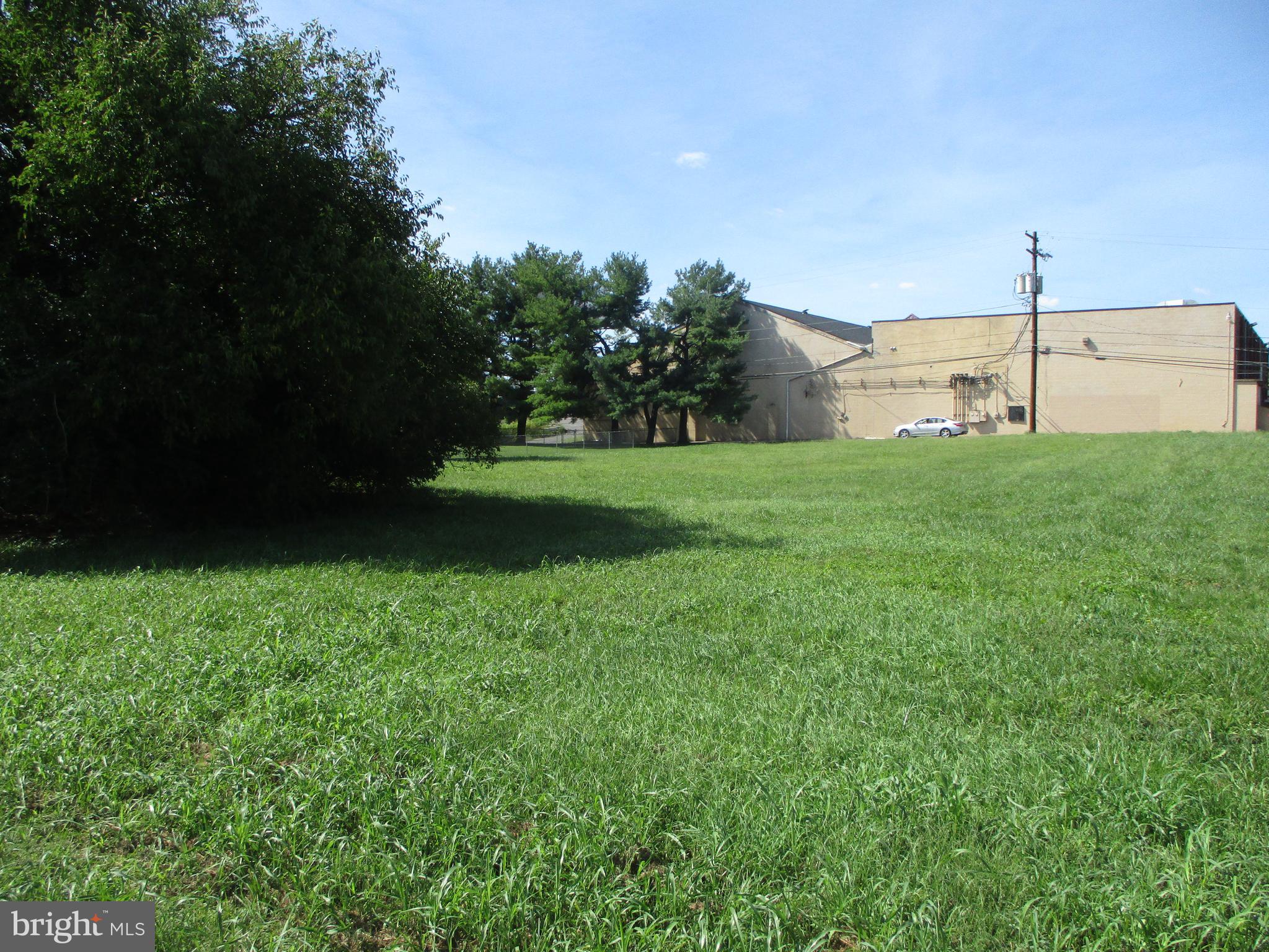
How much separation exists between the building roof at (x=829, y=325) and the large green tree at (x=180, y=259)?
149 feet

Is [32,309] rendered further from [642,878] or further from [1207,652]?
[1207,652]

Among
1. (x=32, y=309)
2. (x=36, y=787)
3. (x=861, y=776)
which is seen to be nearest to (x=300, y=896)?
(x=36, y=787)

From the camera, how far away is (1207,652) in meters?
4.77

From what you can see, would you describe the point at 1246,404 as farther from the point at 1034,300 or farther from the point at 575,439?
the point at 575,439

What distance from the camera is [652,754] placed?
346 centimetres

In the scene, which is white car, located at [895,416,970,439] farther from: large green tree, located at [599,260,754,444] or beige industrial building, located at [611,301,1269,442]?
large green tree, located at [599,260,754,444]

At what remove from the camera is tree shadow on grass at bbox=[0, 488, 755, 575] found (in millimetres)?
8430

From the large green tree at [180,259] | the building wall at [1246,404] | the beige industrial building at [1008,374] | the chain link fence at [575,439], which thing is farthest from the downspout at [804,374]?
the large green tree at [180,259]

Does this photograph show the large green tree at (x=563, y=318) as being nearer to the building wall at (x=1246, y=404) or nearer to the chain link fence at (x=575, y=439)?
the chain link fence at (x=575, y=439)

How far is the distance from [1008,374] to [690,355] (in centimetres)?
1932

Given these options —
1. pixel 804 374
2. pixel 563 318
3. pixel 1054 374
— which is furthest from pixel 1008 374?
pixel 563 318

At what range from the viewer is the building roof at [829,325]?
175 feet

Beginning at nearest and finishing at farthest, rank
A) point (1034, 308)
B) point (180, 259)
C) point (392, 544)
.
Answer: point (180, 259)
point (392, 544)
point (1034, 308)

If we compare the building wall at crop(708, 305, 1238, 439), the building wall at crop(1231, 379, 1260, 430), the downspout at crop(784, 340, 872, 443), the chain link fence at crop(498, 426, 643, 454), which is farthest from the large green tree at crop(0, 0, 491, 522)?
the building wall at crop(1231, 379, 1260, 430)
